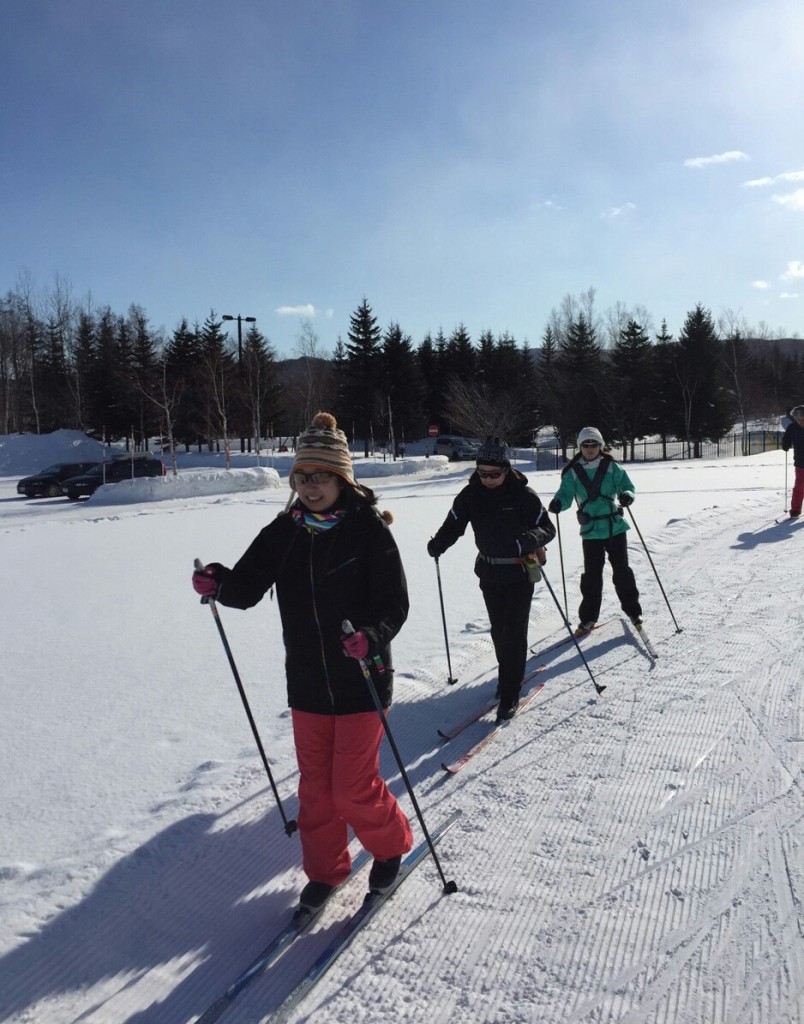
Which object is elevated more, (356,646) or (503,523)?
(503,523)

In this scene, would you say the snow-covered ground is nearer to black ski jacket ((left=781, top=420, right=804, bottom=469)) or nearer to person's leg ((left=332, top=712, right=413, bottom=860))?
person's leg ((left=332, top=712, right=413, bottom=860))

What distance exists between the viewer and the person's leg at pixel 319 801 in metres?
2.72

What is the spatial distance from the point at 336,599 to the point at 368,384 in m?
44.6

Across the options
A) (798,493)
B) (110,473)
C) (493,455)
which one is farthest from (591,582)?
(110,473)

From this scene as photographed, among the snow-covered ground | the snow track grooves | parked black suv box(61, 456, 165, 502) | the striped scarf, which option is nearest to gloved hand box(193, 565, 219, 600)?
the striped scarf

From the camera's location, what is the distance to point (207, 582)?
9.16ft

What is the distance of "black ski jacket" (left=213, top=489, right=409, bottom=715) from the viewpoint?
2672 millimetres

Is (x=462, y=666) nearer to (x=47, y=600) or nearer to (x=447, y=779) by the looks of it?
(x=447, y=779)

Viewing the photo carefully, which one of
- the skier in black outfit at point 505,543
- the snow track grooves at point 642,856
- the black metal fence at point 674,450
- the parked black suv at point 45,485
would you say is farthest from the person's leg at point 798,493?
the black metal fence at point 674,450

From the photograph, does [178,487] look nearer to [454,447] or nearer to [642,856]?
[642,856]

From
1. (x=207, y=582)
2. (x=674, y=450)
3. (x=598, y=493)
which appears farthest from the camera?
(x=674, y=450)

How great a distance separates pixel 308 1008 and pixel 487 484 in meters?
2.97

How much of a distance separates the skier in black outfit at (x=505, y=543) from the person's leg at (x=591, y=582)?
1.64m

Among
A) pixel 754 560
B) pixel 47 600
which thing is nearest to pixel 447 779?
pixel 47 600
